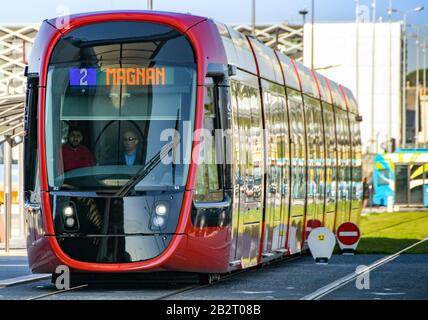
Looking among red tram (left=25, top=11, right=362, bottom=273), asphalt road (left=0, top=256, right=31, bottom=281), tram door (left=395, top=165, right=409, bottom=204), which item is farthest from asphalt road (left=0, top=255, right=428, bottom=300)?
tram door (left=395, top=165, right=409, bottom=204)

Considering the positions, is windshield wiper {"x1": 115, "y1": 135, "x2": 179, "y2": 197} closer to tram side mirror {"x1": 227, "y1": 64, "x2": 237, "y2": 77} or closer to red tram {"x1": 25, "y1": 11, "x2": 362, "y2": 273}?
red tram {"x1": 25, "y1": 11, "x2": 362, "y2": 273}

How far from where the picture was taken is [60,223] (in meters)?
17.4

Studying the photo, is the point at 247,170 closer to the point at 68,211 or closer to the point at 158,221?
the point at 158,221

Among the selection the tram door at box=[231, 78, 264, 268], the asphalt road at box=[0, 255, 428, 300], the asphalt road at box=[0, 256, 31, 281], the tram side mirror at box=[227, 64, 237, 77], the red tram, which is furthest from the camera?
the asphalt road at box=[0, 256, 31, 281]

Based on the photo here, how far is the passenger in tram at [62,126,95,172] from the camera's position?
17.5m

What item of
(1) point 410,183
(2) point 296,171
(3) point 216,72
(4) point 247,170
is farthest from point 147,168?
(1) point 410,183

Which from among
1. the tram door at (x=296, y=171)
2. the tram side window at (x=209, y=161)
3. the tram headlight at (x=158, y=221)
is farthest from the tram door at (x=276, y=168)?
the tram headlight at (x=158, y=221)

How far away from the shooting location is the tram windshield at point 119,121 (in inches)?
688

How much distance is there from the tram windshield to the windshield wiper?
0.04 feet

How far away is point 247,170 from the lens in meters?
19.8

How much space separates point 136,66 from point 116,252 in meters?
2.19

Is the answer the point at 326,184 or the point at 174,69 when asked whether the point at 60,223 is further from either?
the point at 326,184

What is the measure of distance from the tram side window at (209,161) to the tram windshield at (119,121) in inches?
8.6
